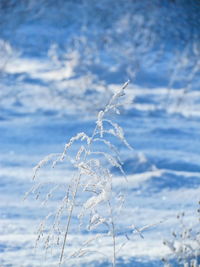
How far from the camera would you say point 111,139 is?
6.16 m

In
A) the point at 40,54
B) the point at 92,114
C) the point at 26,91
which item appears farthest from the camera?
the point at 40,54

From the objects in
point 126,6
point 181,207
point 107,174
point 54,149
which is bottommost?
point 107,174

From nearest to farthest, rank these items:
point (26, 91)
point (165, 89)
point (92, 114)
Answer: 1. point (92, 114)
2. point (26, 91)
3. point (165, 89)

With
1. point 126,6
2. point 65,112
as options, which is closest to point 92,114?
point 65,112

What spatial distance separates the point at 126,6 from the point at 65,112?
323 inches

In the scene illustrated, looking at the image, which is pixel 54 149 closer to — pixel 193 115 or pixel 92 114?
pixel 92 114

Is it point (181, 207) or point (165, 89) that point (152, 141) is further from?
point (165, 89)

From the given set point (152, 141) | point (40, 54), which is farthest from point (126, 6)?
point (152, 141)

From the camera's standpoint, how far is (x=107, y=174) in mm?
2020

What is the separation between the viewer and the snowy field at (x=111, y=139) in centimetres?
290

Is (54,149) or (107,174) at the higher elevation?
(54,149)

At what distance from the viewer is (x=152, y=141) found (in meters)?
6.20

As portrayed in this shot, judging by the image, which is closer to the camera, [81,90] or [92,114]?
[92,114]

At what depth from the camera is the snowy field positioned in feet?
9.50
